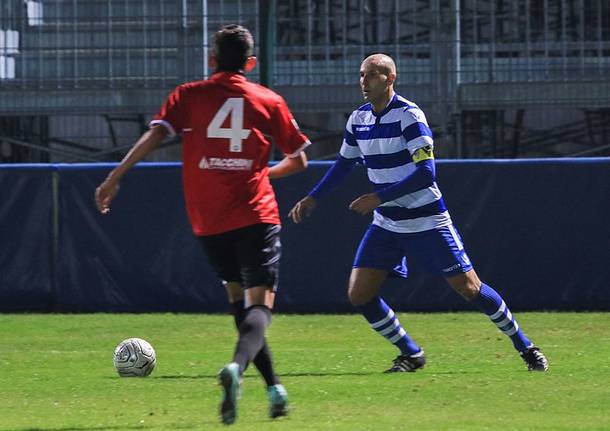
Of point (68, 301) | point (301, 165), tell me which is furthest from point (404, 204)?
point (68, 301)

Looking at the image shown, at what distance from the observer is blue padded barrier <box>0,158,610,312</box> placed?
12898 mm

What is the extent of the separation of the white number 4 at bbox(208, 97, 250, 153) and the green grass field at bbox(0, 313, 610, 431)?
1345 mm

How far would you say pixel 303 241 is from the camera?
1316cm

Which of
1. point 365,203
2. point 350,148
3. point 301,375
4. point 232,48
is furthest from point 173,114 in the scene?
point 301,375

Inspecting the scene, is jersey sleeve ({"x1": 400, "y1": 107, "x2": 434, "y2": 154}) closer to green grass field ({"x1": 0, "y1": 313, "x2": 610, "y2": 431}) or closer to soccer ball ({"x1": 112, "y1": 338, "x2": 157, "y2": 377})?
green grass field ({"x1": 0, "y1": 313, "x2": 610, "y2": 431})

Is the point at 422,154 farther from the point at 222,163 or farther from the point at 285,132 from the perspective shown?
the point at 222,163

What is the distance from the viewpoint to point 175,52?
16.1 m

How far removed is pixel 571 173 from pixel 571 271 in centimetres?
90

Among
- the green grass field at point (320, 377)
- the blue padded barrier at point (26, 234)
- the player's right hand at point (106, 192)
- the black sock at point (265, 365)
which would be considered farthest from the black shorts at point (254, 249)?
the blue padded barrier at point (26, 234)

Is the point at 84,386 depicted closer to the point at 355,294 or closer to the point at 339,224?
the point at 355,294

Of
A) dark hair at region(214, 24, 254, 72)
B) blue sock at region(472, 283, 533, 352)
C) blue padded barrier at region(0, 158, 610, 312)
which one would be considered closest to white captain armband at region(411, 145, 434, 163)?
blue sock at region(472, 283, 533, 352)

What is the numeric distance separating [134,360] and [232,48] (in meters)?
2.75

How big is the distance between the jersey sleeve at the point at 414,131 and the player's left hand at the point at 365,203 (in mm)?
485

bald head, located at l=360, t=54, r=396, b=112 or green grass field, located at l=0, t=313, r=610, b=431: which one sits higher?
bald head, located at l=360, t=54, r=396, b=112
